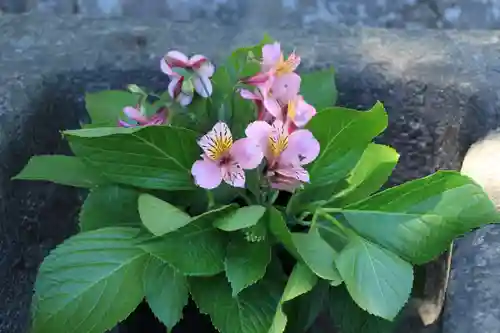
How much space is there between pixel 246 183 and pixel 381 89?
0.25m

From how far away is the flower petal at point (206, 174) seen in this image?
0.63 metres

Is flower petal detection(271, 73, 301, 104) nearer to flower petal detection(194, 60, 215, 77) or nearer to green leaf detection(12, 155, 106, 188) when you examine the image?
flower petal detection(194, 60, 215, 77)

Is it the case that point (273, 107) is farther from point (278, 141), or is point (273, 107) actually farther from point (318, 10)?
point (318, 10)

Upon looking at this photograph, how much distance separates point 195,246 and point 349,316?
152 mm

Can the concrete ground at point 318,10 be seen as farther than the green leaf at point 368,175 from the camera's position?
Yes

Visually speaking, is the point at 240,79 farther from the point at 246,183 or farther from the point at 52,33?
the point at 52,33

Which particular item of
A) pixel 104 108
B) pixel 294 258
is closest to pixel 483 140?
pixel 294 258

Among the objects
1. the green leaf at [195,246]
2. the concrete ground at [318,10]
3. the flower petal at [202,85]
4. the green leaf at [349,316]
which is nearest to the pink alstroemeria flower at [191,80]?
the flower petal at [202,85]

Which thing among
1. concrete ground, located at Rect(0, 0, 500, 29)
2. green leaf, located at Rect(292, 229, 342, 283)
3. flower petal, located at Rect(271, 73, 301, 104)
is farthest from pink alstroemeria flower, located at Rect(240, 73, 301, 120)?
concrete ground, located at Rect(0, 0, 500, 29)

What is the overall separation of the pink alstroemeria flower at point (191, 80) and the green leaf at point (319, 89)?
0.12 meters

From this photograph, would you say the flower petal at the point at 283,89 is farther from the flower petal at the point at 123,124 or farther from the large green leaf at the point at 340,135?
the flower petal at the point at 123,124

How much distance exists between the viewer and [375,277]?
62 cm

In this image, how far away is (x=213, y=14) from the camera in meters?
0.97

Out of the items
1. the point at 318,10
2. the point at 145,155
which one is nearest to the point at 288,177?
the point at 145,155
